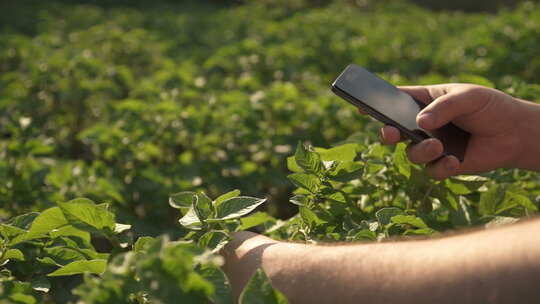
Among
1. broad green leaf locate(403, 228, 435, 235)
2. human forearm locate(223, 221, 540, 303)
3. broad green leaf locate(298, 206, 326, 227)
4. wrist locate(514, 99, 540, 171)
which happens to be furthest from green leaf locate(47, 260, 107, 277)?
wrist locate(514, 99, 540, 171)

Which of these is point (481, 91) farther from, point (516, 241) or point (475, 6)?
point (475, 6)

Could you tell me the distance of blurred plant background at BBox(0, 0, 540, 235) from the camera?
234 centimetres

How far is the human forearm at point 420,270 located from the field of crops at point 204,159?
0.39 ft

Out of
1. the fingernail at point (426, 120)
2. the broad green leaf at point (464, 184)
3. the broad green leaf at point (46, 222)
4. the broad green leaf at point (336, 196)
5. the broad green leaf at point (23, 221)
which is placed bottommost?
the broad green leaf at point (464, 184)

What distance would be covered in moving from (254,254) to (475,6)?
16.2 metres

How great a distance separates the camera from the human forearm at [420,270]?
35.7 inches

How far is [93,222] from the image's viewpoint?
1.26 m

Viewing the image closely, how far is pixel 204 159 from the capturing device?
2648mm

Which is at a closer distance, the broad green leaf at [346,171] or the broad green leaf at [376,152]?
the broad green leaf at [346,171]

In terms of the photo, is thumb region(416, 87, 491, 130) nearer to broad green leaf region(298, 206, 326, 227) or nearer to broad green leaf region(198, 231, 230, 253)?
broad green leaf region(298, 206, 326, 227)

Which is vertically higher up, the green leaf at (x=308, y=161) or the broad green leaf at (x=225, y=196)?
Answer: the green leaf at (x=308, y=161)

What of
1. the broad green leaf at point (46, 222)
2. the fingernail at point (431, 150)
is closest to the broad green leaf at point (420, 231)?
the fingernail at point (431, 150)

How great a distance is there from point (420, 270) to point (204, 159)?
1.78 metres

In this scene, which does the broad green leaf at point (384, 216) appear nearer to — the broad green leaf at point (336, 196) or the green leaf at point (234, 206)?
the broad green leaf at point (336, 196)
